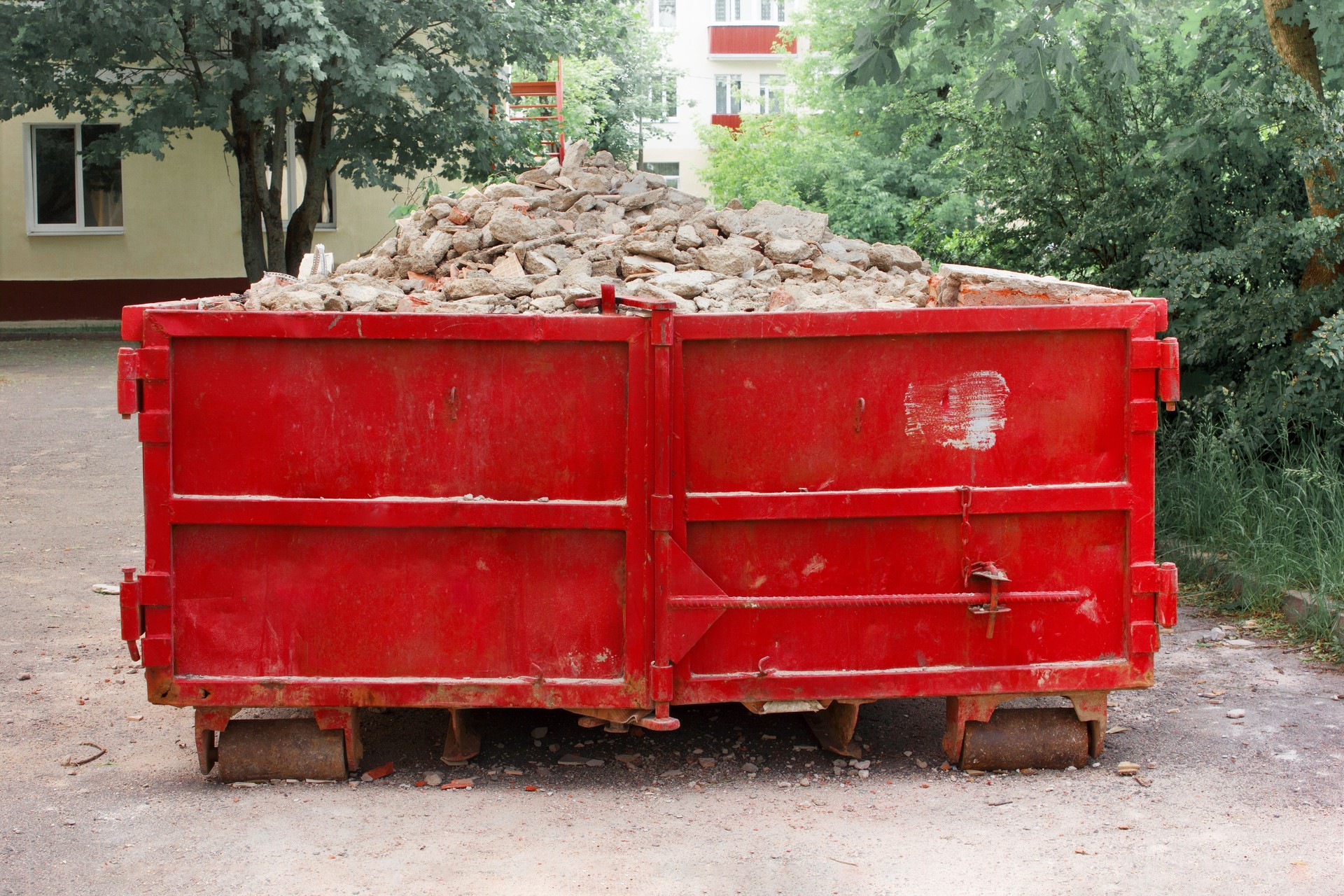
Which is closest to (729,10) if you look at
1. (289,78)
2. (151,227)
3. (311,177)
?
(151,227)

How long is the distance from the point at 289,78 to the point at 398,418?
13.2 m

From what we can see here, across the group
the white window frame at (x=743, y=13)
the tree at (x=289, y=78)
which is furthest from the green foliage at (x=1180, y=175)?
the white window frame at (x=743, y=13)

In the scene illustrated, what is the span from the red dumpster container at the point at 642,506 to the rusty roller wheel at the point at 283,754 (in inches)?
6.1

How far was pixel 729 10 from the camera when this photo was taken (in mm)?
47125

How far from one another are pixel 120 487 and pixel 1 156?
1473 centimetres

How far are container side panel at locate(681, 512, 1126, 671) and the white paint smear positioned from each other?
0.88ft

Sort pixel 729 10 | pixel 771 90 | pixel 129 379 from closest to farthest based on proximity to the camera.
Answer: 1. pixel 129 379
2. pixel 771 90
3. pixel 729 10

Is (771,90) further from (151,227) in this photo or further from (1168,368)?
→ (1168,368)

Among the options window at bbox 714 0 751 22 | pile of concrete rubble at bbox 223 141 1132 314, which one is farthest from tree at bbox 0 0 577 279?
window at bbox 714 0 751 22

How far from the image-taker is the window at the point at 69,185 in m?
20.9

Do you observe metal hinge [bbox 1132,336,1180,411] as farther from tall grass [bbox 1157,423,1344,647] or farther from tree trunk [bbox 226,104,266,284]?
tree trunk [bbox 226,104,266,284]

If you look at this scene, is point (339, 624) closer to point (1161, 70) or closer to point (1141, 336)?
point (1141, 336)

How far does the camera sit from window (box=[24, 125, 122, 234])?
2089 cm

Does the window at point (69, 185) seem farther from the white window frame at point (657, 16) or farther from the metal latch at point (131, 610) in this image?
the white window frame at point (657, 16)
